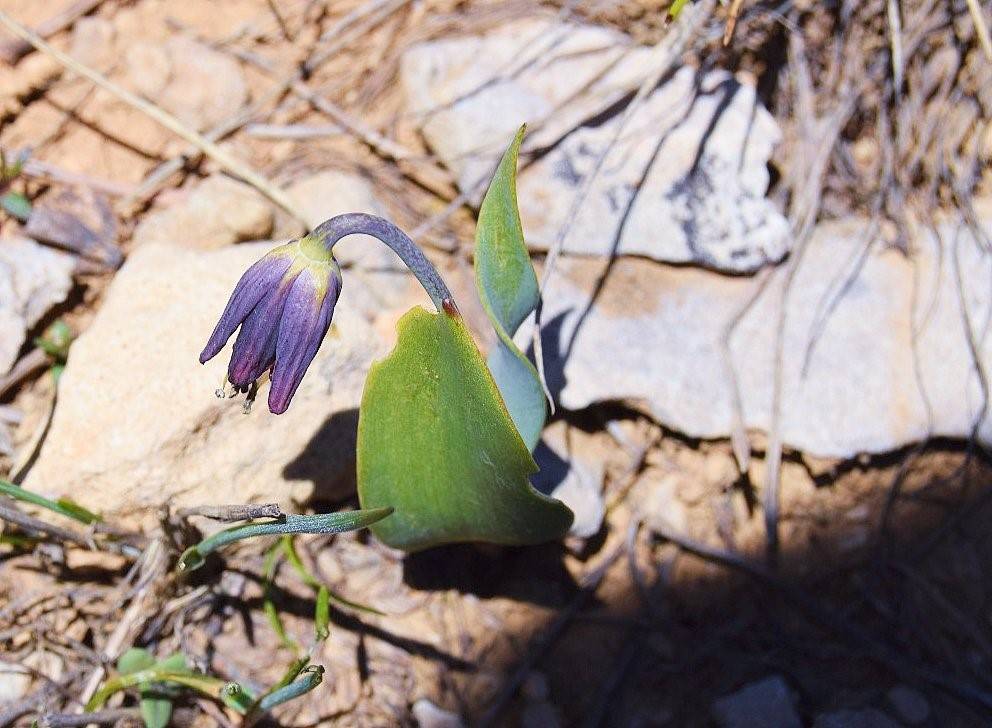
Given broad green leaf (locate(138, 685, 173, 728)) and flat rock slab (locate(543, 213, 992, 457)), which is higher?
flat rock slab (locate(543, 213, 992, 457))

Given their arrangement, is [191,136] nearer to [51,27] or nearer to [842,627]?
[51,27]

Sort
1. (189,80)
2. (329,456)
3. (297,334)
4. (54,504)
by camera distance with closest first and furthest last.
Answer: (297,334), (54,504), (329,456), (189,80)

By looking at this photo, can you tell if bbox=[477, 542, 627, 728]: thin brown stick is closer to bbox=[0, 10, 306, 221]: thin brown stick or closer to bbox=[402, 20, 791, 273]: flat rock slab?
bbox=[402, 20, 791, 273]: flat rock slab

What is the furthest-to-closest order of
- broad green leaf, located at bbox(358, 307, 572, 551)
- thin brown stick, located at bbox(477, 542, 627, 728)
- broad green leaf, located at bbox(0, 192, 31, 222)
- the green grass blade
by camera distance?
broad green leaf, located at bbox(0, 192, 31, 222), thin brown stick, located at bbox(477, 542, 627, 728), the green grass blade, broad green leaf, located at bbox(358, 307, 572, 551)

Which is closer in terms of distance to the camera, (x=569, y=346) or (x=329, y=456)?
(x=329, y=456)

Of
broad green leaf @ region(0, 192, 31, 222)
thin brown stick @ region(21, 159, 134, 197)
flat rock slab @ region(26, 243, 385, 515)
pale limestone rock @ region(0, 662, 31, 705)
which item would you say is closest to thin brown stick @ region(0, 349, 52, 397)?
flat rock slab @ region(26, 243, 385, 515)

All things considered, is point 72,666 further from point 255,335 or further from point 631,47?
point 631,47

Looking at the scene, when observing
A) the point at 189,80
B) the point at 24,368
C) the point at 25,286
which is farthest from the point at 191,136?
the point at 24,368
